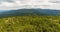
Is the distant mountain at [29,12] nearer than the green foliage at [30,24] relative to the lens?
No

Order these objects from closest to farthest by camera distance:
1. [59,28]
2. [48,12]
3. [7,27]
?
[7,27] → [59,28] → [48,12]

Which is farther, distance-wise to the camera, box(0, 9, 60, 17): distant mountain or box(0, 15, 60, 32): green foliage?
box(0, 9, 60, 17): distant mountain

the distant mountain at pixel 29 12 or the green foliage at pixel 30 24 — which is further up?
the distant mountain at pixel 29 12

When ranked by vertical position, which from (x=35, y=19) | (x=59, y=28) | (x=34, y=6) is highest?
(x=34, y=6)

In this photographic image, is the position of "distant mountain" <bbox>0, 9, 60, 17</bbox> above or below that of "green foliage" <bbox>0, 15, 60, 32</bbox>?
above

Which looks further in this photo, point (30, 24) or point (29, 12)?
point (29, 12)

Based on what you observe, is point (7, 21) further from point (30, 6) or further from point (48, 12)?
point (48, 12)

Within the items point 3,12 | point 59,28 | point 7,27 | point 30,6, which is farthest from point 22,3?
point 59,28

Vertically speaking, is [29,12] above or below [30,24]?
above
